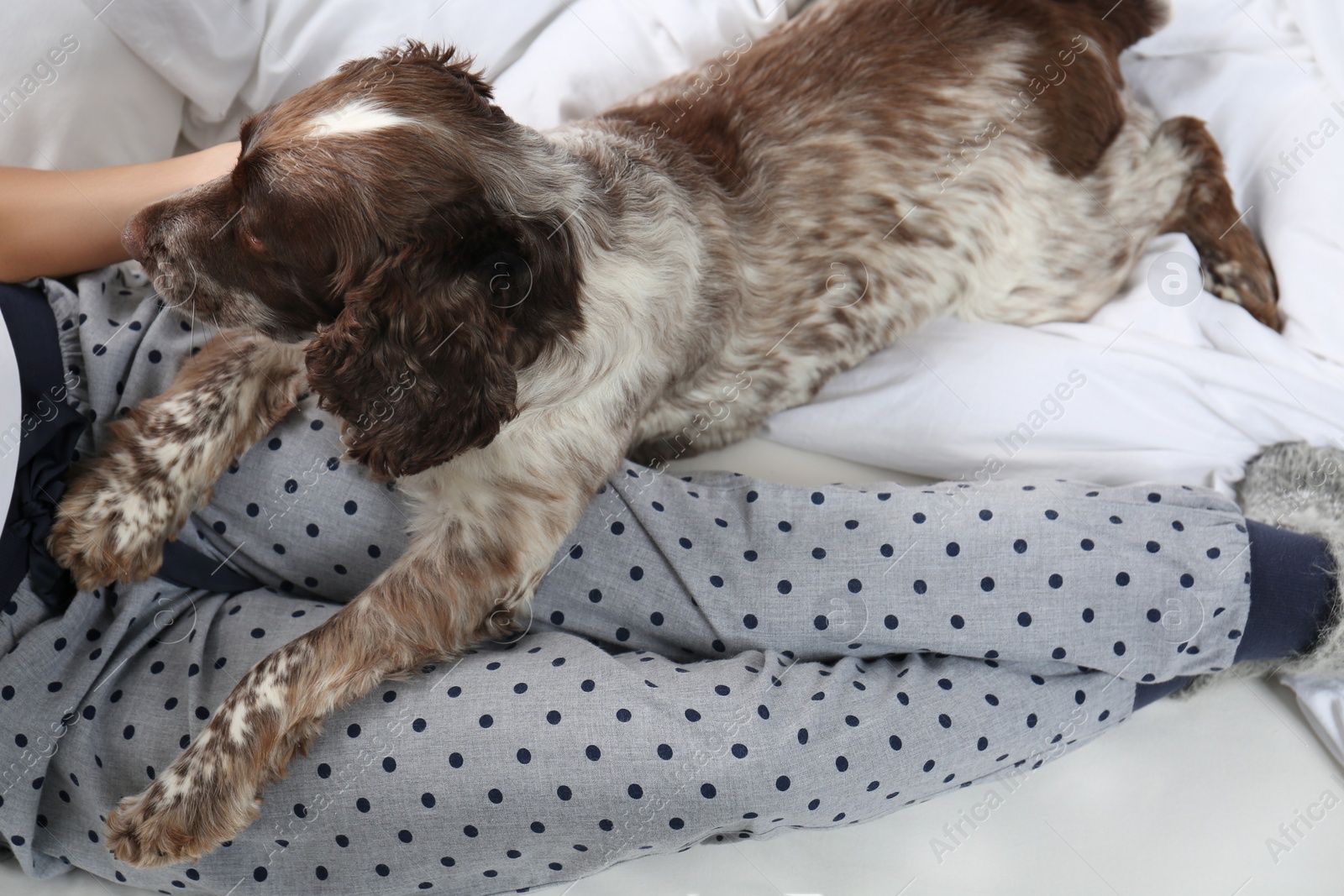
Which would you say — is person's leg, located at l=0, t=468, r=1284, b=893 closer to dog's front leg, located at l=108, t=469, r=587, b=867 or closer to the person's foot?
dog's front leg, located at l=108, t=469, r=587, b=867

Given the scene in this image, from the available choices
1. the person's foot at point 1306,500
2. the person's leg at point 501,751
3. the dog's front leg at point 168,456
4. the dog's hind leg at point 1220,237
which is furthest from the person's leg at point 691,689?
the dog's hind leg at point 1220,237

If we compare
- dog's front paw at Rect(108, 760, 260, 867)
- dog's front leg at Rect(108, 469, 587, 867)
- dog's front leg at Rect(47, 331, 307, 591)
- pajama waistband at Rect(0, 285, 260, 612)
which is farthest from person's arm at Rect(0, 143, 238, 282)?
dog's front paw at Rect(108, 760, 260, 867)

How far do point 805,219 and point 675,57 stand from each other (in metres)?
0.79

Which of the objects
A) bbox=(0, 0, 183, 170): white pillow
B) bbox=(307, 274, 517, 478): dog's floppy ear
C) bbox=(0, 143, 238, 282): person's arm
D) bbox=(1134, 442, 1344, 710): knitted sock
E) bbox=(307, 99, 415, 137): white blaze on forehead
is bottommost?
bbox=(1134, 442, 1344, 710): knitted sock

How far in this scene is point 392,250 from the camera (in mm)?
1646

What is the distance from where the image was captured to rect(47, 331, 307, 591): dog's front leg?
204 centimetres

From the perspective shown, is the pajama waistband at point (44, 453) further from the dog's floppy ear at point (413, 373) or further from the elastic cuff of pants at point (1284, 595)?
the elastic cuff of pants at point (1284, 595)

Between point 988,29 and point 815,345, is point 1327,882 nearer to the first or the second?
point 815,345

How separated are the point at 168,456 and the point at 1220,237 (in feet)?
8.60

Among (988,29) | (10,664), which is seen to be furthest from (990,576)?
(10,664)

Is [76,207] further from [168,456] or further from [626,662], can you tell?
[626,662]

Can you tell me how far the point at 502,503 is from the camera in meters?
2.01

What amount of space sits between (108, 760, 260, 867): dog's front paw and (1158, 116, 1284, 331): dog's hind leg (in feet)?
8.54

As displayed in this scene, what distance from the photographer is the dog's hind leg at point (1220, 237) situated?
2.61m
